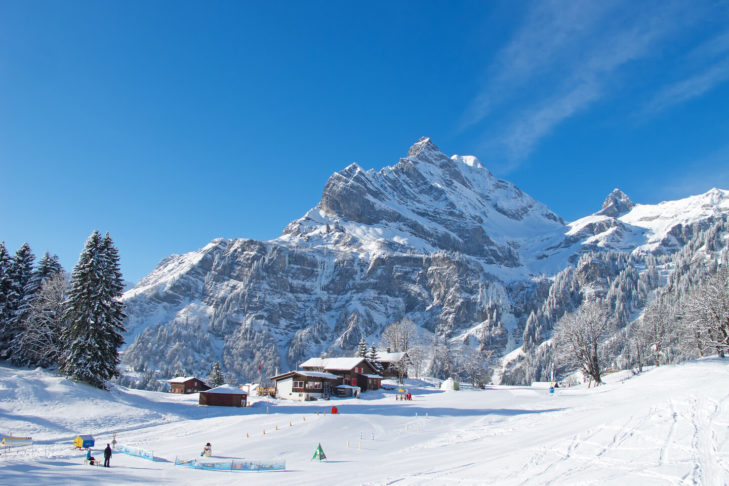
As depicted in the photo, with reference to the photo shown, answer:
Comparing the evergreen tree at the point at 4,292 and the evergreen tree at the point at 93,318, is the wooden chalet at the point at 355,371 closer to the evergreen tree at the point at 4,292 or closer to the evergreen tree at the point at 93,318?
the evergreen tree at the point at 93,318

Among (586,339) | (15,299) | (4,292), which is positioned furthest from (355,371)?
(4,292)

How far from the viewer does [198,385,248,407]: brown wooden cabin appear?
57.8m

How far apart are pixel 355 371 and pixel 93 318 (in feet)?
140

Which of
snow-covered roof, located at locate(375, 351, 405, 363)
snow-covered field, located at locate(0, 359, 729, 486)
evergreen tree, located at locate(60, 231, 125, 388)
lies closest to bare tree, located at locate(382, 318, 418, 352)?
snow-covered roof, located at locate(375, 351, 405, 363)

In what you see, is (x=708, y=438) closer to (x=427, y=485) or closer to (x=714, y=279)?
(x=427, y=485)

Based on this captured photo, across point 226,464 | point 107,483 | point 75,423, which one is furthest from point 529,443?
point 75,423

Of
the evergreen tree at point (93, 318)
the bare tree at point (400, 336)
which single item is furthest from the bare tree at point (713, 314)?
the evergreen tree at point (93, 318)

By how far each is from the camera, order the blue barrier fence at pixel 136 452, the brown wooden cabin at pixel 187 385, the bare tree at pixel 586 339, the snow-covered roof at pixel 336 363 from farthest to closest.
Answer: the brown wooden cabin at pixel 187 385
the snow-covered roof at pixel 336 363
the bare tree at pixel 586 339
the blue barrier fence at pixel 136 452

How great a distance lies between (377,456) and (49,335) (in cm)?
4586

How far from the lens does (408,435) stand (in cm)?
3616

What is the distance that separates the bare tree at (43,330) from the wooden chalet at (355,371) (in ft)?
136

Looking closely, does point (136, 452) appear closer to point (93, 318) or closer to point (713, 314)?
point (93, 318)

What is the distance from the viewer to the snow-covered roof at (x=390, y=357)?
93625 millimetres

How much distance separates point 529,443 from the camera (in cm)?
2831
